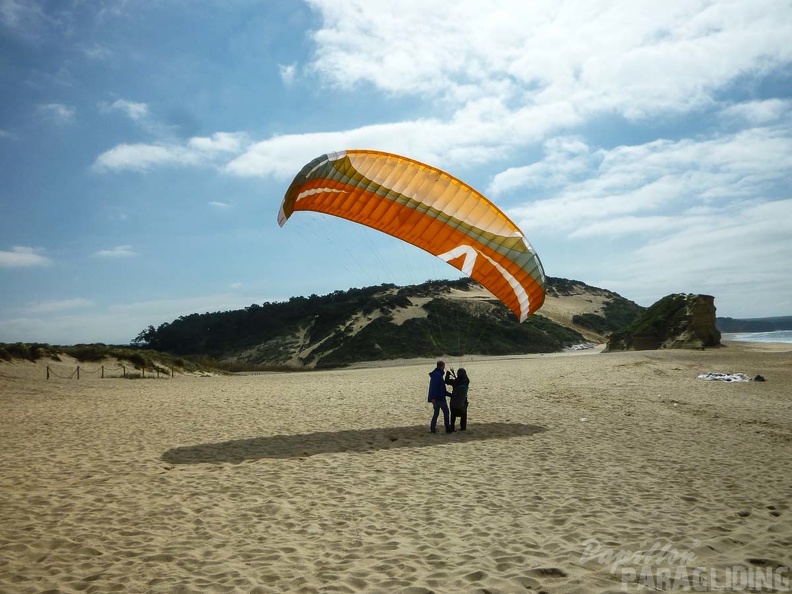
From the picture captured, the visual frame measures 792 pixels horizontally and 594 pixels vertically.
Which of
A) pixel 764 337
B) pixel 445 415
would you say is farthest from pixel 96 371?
pixel 764 337

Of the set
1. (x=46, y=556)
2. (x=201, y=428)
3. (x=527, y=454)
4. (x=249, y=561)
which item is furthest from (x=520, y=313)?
(x=46, y=556)

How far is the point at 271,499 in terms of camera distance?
6.44 metres

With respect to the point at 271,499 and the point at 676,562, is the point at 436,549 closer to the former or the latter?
the point at 676,562

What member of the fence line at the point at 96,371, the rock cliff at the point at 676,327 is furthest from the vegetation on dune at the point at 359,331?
the rock cliff at the point at 676,327

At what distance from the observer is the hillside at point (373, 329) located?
5209cm

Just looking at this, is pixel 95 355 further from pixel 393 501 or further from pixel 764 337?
pixel 764 337

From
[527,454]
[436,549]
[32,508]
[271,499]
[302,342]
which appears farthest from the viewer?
[302,342]

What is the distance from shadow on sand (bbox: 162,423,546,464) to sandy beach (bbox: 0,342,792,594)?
74 mm

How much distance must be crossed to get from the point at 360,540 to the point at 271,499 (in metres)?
1.75

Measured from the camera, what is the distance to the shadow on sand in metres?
8.81


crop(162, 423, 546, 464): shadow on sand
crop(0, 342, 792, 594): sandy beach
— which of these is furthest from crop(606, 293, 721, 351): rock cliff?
crop(162, 423, 546, 464): shadow on sand

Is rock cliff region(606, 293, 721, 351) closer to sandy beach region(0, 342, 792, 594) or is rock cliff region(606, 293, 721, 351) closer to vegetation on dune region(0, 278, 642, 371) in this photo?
vegetation on dune region(0, 278, 642, 371)

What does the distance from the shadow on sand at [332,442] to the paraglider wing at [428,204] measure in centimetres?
325

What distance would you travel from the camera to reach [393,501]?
20.8 ft
